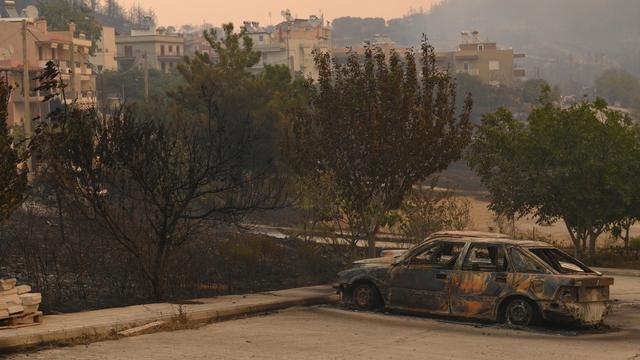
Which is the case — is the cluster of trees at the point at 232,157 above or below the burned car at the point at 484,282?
above

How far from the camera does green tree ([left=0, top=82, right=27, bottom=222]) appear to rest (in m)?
15.8

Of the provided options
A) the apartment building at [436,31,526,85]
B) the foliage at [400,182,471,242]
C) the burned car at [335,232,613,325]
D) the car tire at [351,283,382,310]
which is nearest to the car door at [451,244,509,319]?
the burned car at [335,232,613,325]

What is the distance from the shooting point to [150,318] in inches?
642

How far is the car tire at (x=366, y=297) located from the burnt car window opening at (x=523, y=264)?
2.56 metres

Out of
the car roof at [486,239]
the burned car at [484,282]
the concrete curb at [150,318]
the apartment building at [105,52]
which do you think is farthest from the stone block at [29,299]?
the apartment building at [105,52]

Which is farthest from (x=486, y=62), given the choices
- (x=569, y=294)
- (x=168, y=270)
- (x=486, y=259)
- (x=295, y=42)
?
(x=569, y=294)

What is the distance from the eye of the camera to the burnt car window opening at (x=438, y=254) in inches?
715

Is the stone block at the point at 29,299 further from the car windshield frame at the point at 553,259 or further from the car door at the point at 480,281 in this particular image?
the car windshield frame at the point at 553,259

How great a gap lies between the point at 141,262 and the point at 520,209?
66.6ft

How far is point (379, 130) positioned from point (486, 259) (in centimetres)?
652

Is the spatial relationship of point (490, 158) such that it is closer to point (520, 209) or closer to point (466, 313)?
point (520, 209)

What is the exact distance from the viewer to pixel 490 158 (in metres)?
37.4

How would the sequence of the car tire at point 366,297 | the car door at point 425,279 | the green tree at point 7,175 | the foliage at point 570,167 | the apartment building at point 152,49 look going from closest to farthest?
the green tree at point 7,175, the car door at point 425,279, the car tire at point 366,297, the foliage at point 570,167, the apartment building at point 152,49

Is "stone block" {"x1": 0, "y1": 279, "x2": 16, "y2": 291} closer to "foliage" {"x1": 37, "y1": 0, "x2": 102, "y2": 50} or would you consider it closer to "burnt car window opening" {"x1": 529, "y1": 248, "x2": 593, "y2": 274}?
"burnt car window opening" {"x1": 529, "y1": 248, "x2": 593, "y2": 274}
